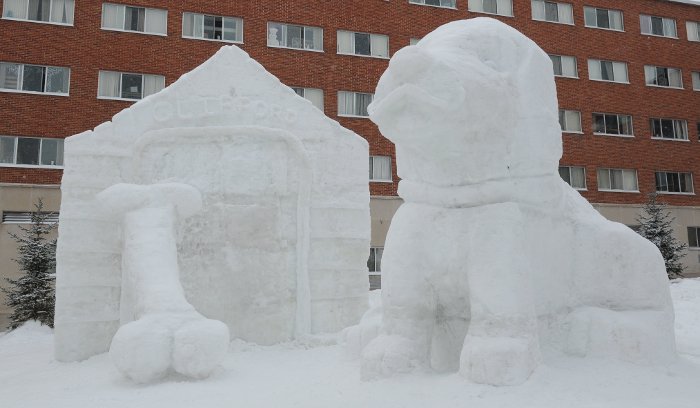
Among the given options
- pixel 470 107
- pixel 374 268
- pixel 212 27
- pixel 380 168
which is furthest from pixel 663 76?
pixel 470 107

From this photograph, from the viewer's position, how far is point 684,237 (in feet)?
61.7

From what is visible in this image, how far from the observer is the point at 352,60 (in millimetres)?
16547

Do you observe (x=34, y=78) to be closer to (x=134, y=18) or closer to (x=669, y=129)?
(x=134, y=18)

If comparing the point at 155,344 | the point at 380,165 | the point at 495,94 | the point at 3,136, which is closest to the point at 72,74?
the point at 3,136

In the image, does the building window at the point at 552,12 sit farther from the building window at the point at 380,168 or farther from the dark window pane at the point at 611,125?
the building window at the point at 380,168

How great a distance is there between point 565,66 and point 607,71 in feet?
5.23

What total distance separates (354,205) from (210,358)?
208 centimetres

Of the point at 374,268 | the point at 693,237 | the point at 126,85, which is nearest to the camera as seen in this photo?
the point at 126,85

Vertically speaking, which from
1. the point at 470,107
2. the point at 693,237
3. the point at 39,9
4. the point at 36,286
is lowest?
the point at 36,286

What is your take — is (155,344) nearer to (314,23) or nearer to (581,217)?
(581,217)

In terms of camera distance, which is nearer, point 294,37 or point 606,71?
point 294,37

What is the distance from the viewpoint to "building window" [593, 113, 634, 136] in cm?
1855

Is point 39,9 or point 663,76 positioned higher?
point 39,9

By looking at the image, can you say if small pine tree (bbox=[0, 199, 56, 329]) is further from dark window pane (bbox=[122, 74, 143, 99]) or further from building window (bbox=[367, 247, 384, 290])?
building window (bbox=[367, 247, 384, 290])
